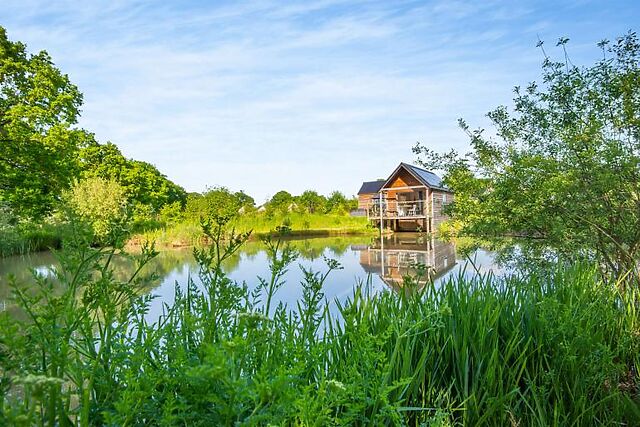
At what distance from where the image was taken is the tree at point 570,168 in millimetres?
3586

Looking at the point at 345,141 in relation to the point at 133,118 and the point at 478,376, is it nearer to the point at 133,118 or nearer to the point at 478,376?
the point at 133,118

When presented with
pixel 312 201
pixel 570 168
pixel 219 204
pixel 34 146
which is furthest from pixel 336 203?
pixel 570 168

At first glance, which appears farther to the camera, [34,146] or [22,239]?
[22,239]

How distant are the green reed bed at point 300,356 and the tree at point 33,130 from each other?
1302 cm

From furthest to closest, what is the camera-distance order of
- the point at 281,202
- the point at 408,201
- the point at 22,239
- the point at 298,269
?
the point at 281,202, the point at 408,201, the point at 22,239, the point at 298,269

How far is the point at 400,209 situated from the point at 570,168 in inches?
847

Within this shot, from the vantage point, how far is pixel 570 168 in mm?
3709

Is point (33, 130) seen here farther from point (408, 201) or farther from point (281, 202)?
point (281, 202)

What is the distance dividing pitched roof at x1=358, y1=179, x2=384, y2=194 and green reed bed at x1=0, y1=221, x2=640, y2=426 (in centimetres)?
3245

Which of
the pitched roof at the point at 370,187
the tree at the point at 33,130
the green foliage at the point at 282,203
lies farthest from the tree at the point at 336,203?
the tree at the point at 33,130

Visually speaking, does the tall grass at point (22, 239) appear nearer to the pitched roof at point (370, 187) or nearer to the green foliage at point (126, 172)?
the green foliage at point (126, 172)

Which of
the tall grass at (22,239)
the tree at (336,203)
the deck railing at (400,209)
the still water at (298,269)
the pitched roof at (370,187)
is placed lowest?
the still water at (298,269)

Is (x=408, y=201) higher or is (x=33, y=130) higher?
(x=33, y=130)

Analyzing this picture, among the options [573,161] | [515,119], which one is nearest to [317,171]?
[515,119]
